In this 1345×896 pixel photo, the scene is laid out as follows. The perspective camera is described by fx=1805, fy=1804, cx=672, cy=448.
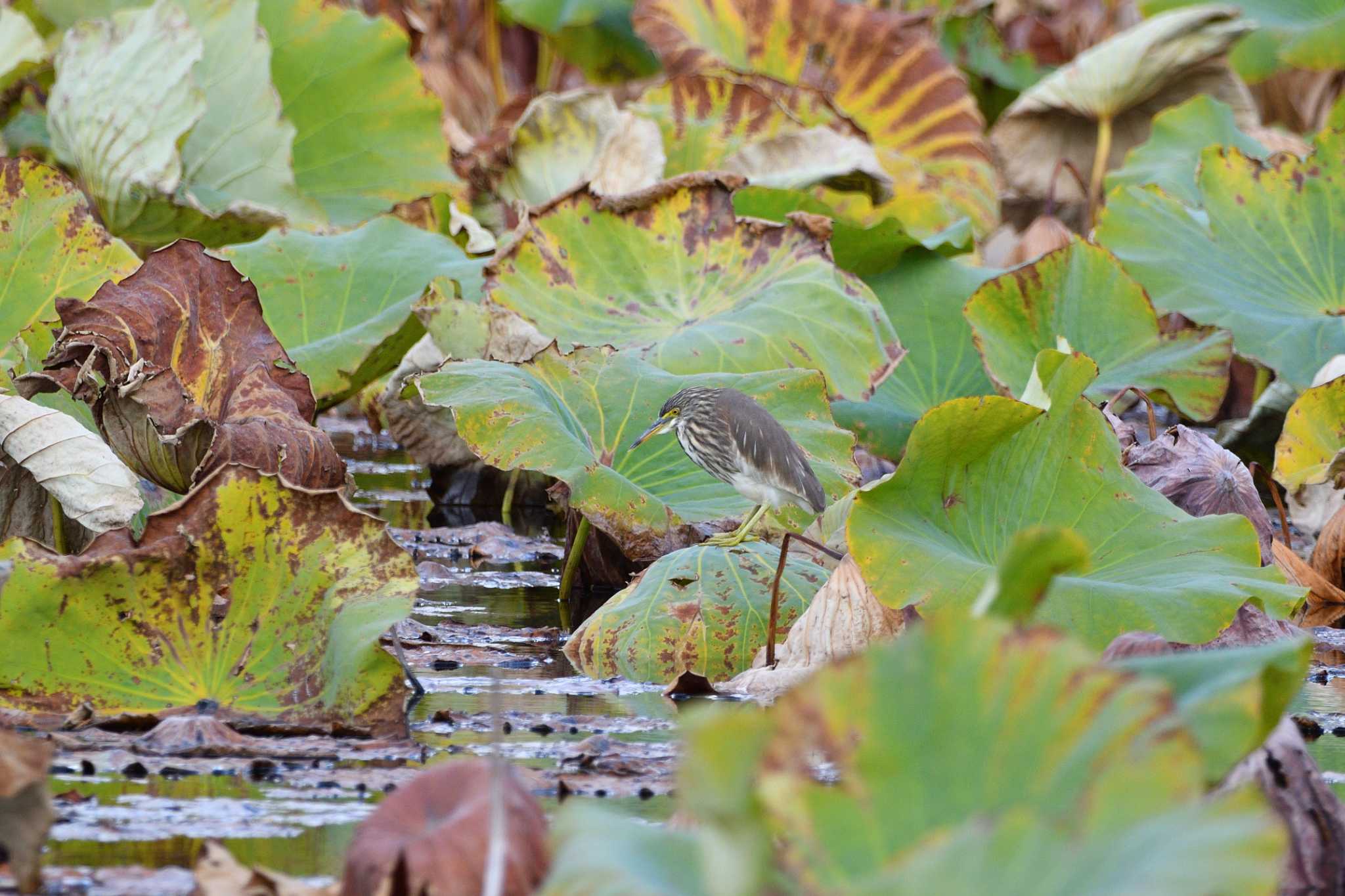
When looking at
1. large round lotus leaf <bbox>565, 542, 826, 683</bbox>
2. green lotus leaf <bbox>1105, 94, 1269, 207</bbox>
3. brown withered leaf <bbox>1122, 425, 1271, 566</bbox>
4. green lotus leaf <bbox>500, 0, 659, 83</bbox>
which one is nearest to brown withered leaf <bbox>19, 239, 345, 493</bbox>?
large round lotus leaf <bbox>565, 542, 826, 683</bbox>

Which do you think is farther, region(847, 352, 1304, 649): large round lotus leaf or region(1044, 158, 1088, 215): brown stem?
region(1044, 158, 1088, 215): brown stem

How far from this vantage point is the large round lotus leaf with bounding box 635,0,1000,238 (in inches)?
282

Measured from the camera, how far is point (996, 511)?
9.11ft

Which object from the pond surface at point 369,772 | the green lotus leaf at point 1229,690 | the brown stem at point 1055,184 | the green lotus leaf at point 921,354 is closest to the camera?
the green lotus leaf at point 1229,690

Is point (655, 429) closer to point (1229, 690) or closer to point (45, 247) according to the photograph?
point (45, 247)

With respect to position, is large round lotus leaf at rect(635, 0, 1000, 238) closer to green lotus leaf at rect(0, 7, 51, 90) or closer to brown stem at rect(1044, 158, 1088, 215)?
brown stem at rect(1044, 158, 1088, 215)

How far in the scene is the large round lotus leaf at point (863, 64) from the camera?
717 centimetres

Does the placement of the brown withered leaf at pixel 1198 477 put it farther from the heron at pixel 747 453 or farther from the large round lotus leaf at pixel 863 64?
the large round lotus leaf at pixel 863 64

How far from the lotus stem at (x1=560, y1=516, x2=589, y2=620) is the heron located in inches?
7.5

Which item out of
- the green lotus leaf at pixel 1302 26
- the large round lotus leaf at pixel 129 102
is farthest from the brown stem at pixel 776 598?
the green lotus leaf at pixel 1302 26

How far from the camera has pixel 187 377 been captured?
118 inches

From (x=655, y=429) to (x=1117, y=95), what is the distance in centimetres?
415

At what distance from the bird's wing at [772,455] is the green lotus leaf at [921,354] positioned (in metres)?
1.15

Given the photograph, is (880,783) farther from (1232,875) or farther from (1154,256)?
(1154,256)
